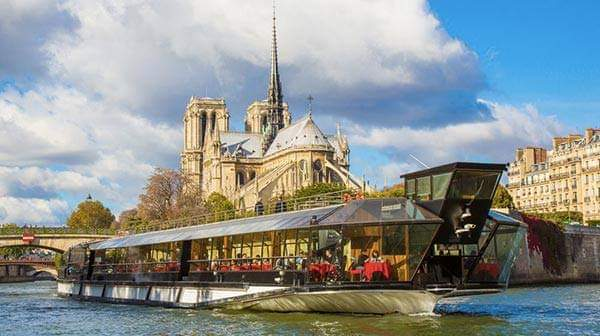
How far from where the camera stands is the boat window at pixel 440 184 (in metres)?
25.7

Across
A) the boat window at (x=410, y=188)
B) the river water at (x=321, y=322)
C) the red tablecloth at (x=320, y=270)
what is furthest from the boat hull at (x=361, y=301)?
the boat window at (x=410, y=188)

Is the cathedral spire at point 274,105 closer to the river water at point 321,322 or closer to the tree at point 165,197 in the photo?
the tree at point 165,197

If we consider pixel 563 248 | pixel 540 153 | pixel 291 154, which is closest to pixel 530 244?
pixel 563 248

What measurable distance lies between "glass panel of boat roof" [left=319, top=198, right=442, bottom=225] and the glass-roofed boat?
31 mm

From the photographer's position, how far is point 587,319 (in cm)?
2794

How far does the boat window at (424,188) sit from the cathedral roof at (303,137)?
327 feet

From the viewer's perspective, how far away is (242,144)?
154500 mm

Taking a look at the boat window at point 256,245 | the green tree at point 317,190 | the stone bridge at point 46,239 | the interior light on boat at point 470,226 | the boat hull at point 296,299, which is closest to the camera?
the interior light on boat at point 470,226

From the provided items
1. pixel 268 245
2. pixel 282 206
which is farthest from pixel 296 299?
pixel 282 206

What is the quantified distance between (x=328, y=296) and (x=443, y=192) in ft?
15.9

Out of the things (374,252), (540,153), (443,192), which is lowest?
(374,252)

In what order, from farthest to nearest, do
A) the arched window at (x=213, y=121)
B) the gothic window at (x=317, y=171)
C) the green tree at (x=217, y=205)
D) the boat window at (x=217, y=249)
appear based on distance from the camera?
the arched window at (x=213, y=121), the gothic window at (x=317, y=171), the green tree at (x=217, y=205), the boat window at (x=217, y=249)

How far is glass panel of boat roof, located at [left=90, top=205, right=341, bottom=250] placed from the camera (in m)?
28.6

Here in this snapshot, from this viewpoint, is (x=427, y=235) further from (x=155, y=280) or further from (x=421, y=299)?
(x=155, y=280)
